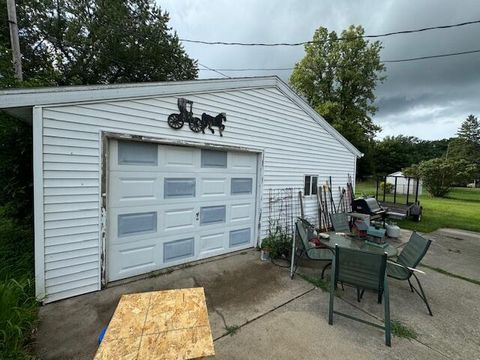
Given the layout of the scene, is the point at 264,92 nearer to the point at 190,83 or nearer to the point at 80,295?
the point at 190,83

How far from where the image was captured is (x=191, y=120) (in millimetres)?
3842

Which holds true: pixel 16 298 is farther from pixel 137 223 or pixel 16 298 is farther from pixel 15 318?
pixel 137 223

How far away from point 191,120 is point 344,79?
1921 cm

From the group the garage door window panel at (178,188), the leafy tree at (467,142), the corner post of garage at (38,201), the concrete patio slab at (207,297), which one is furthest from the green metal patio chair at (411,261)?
the leafy tree at (467,142)

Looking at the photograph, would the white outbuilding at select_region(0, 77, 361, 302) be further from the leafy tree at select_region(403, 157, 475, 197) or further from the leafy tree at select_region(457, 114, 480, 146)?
the leafy tree at select_region(457, 114, 480, 146)

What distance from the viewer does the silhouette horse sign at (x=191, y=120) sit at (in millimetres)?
3663

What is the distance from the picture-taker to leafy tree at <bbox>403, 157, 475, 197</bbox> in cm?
1808

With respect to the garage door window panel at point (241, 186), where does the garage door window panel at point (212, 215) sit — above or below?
below

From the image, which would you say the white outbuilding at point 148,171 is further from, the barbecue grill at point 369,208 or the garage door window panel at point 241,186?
the barbecue grill at point 369,208

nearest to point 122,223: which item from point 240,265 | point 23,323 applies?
point 23,323

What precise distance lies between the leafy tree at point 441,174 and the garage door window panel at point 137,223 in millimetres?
23116

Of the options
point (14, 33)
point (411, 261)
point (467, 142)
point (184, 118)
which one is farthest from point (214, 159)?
point (467, 142)

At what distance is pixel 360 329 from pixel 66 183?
13.8ft

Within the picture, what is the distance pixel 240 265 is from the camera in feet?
13.5
